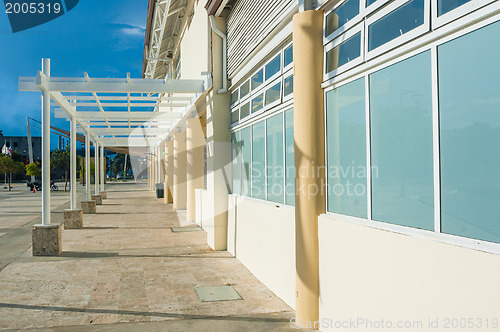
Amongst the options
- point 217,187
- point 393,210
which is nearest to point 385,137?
point 393,210

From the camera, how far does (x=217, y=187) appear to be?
1048cm

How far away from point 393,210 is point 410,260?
1.76ft

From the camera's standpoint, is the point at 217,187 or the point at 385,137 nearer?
the point at 385,137

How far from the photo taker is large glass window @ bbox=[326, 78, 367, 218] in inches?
177

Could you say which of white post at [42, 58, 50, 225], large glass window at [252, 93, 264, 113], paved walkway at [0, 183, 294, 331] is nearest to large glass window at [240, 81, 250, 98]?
large glass window at [252, 93, 264, 113]

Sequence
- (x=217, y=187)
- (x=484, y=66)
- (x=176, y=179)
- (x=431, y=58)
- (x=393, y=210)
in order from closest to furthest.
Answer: (x=484, y=66)
(x=431, y=58)
(x=393, y=210)
(x=217, y=187)
(x=176, y=179)

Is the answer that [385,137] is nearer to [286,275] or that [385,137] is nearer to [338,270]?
[338,270]

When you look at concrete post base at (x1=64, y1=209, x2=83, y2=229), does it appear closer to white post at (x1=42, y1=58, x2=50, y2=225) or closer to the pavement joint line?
white post at (x1=42, y1=58, x2=50, y2=225)

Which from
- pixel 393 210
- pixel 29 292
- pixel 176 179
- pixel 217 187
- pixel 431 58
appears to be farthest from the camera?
pixel 176 179

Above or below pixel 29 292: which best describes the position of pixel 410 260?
above

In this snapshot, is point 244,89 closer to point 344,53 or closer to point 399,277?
point 344,53

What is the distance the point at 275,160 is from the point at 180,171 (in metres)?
15.2

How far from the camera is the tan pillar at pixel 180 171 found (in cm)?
2113

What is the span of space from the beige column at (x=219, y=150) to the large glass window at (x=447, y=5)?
7.45 m
